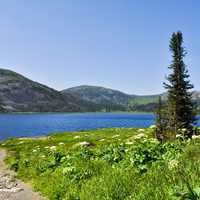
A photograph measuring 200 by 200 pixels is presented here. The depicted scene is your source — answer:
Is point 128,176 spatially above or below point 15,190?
above

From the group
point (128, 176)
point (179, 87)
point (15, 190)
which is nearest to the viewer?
point (128, 176)

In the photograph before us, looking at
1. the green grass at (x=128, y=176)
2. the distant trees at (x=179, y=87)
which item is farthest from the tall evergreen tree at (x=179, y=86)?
the green grass at (x=128, y=176)

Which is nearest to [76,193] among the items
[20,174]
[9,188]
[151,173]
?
[151,173]

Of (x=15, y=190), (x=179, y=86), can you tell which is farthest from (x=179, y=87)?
(x=15, y=190)

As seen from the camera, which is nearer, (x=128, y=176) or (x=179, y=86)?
(x=128, y=176)

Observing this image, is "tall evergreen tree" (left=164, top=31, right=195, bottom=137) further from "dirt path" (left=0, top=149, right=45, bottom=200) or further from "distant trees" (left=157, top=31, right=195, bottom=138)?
"dirt path" (left=0, top=149, right=45, bottom=200)

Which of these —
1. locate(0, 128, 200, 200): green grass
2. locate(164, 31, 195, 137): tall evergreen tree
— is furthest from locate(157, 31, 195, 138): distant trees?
locate(0, 128, 200, 200): green grass

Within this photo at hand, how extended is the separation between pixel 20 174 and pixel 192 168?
14.9 meters

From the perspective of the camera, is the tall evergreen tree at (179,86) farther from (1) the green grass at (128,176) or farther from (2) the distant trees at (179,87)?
(1) the green grass at (128,176)

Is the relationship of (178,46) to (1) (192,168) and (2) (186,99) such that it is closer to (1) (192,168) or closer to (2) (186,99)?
(2) (186,99)

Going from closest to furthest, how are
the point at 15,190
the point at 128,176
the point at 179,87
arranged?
the point at 128,176
the point at 15,190
the point at 179,87

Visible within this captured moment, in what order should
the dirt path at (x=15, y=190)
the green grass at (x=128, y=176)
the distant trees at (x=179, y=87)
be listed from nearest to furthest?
the green grass at (x=128, y=176) < the dirt path at (x=15, y=190) < the distant trees at (x=179, y=87)

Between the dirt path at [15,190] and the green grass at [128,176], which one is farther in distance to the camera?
the dirt path at [15,190]

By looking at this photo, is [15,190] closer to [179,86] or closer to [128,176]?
[128,176]
